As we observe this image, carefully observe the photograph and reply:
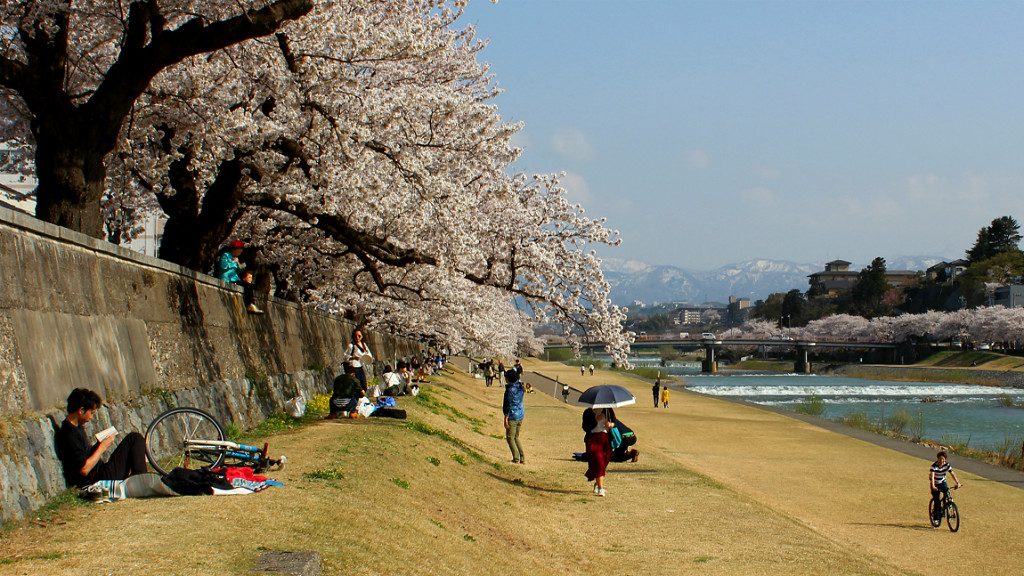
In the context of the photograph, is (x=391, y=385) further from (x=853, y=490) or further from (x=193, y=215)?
(x=853, y=490)

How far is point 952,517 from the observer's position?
19.1 metres

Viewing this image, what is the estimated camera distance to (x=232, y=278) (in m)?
19.8

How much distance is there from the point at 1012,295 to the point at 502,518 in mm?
135584

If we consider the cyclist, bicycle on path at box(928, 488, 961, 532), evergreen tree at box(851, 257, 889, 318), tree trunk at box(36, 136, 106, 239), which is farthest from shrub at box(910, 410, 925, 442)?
evergreen tree at box(851, 257, 889, 318)

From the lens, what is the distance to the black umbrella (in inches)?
711

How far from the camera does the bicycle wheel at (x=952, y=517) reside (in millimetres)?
18984

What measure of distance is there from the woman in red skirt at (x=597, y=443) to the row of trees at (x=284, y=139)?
4.50m

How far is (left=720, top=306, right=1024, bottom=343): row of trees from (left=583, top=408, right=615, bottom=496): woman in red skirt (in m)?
114

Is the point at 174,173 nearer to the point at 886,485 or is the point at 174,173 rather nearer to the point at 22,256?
the point at 22,256

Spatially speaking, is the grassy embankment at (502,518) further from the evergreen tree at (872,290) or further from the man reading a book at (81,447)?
the evergreen tree at (872,290)

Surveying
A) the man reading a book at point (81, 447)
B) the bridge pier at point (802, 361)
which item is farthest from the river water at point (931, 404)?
the man reading a book at point (81, 447)

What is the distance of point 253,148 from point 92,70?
12.4 ft

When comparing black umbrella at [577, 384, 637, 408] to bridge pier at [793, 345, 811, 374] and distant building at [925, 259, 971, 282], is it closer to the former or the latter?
bridge pier at [793, 345, 811, 374]

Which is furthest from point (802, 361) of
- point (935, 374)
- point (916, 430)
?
point (916, 430)
